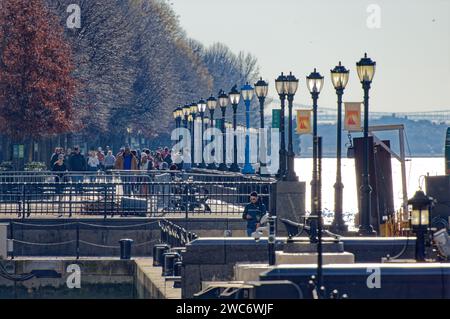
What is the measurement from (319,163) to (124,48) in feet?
232

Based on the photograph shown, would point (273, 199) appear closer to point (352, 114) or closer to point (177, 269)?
point (352, 114)

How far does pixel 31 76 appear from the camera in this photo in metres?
64.9

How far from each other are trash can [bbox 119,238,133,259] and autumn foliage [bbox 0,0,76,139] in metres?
26.4

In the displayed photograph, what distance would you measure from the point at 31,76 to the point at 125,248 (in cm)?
2905

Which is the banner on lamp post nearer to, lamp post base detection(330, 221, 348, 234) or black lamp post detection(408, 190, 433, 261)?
lamp post base detection(330, 221, 348, 234)

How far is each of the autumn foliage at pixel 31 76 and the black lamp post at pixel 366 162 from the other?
91.9ft

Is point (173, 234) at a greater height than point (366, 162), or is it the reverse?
point (366, 162)

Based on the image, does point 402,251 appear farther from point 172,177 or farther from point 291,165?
point 172,177

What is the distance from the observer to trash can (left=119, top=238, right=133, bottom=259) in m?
36.8

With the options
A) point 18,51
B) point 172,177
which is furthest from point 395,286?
point 18,51

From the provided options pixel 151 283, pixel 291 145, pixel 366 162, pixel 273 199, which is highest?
pixel 291 145

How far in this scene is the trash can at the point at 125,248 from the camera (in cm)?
3678

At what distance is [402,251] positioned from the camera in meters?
27.2

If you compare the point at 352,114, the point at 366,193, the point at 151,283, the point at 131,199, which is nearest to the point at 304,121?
the point at 352,114
